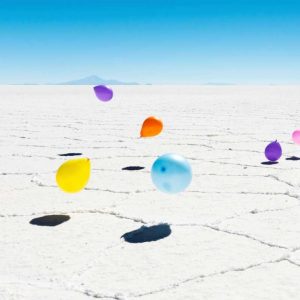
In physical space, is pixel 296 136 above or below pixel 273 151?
above

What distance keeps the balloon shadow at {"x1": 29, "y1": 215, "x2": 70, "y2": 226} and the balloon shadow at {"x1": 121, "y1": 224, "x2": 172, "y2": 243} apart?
0.28m

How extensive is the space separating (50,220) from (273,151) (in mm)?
1489

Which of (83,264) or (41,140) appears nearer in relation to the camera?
(83,264)

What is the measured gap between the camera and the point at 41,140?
401 centimetres

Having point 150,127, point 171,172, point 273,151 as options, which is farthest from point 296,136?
point 171,172

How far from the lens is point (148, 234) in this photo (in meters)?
1.64

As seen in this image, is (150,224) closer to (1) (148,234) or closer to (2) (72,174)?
(1) (148,234)

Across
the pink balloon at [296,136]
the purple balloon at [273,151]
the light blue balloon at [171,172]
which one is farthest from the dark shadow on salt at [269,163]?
the light blue balloon at [171,172]

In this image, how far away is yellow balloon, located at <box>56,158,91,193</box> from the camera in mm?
1938

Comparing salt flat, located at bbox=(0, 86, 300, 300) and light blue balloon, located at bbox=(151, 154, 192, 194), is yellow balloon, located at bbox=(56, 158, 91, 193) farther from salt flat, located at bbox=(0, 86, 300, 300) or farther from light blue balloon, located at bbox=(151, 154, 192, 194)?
light blue balloon, located at bbox=(151, 154, 192, 194)

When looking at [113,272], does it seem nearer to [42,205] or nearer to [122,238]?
[122,238]

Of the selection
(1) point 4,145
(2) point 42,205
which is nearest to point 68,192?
(2) point 42,205

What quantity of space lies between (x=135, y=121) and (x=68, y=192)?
3.67 m

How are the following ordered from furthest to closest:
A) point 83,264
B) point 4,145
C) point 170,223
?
point 4,145 → point 170,223 → point 83,264
